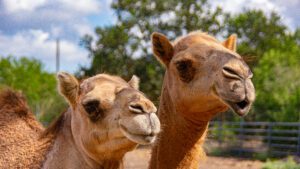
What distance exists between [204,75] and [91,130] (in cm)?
129

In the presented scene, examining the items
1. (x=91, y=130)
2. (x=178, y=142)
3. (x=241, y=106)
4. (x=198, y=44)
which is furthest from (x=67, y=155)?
(x=198, y=44)

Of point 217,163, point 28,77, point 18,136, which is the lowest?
point 28,77

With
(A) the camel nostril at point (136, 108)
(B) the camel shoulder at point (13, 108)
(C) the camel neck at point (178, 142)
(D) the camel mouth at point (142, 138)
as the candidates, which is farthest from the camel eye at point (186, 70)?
(B) the camel shoulder at point (13, 108)

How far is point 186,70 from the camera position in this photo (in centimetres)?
546

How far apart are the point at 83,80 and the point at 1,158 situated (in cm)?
145

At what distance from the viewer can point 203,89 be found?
520 centimetres

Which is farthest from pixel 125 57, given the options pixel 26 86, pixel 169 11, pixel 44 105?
pixel 26 86

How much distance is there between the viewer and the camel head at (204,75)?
4621 millimetres

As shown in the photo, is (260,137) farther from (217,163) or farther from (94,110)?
(94,110)

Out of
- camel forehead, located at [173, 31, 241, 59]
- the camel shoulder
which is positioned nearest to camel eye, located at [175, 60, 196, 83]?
camel forehead, located at [173, 31, 241, 59]

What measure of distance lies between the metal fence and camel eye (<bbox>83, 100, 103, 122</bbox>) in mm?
15820

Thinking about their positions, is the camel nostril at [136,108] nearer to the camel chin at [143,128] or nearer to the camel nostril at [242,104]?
the camel chin at [143,128]

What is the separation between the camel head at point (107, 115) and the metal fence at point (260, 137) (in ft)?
51.0

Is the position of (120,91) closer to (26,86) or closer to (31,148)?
(31,148)
